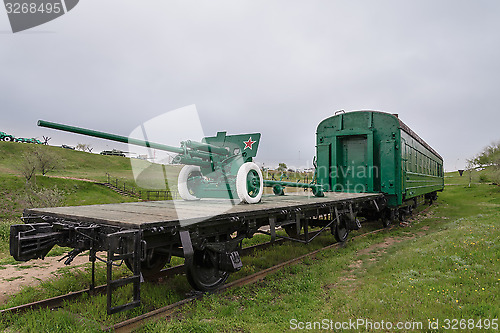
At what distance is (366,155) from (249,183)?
618 cm

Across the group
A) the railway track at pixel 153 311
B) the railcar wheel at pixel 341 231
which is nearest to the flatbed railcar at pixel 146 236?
the railway track at pixel 153 311

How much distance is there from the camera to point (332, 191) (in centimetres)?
1177

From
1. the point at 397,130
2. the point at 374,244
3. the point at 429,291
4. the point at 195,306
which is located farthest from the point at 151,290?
the point at 397,130

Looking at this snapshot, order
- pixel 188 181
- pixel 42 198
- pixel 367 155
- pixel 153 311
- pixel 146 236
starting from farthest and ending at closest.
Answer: pixel 42 198, pixel 367 155, pixel 188 181, pixel 153 311, pixel 146 236

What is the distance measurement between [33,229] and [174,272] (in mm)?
2860

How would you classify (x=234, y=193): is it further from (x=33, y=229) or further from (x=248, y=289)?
(x=33, y=229)

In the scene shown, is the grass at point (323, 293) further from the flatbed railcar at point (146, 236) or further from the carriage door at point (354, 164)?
the carriage door at point (354, 164)

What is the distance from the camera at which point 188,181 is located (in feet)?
24.4

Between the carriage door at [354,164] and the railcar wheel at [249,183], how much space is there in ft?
18.3

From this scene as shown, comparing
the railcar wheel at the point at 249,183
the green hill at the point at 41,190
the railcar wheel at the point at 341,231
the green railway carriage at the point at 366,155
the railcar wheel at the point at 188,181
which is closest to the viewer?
the railcar wheel at the point at 249,183

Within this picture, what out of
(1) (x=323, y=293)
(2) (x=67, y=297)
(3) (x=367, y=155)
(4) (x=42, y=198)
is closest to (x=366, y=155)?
(3) (x=367, y=155)

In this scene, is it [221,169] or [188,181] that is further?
[188,181]

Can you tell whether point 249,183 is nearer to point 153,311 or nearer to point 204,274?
point 204,274

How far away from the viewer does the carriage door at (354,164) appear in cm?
1118
